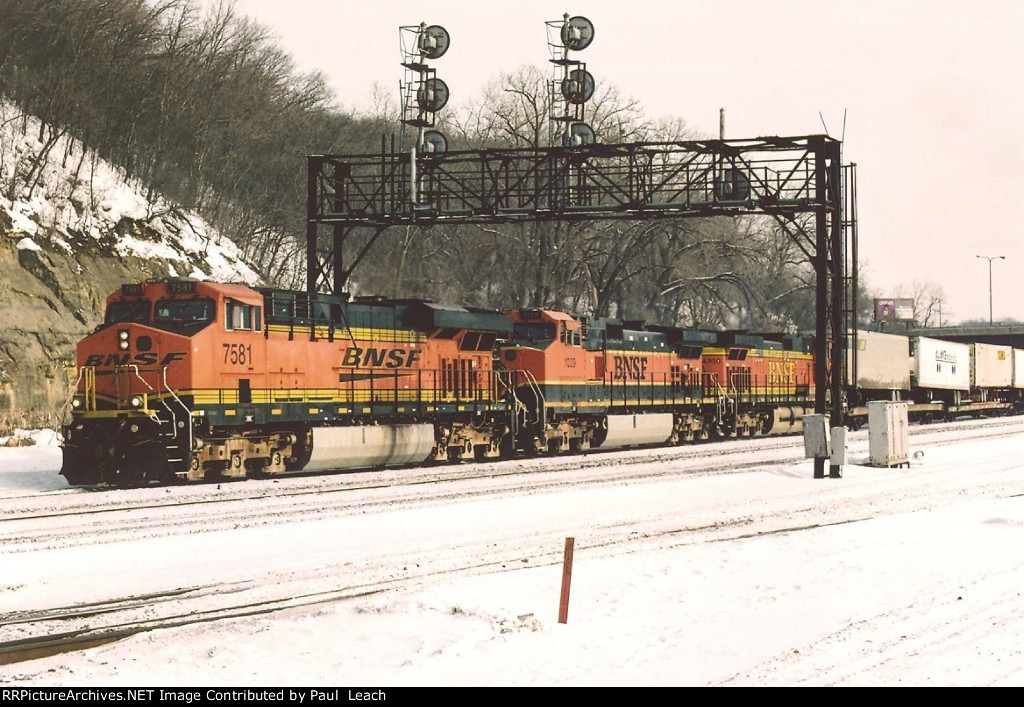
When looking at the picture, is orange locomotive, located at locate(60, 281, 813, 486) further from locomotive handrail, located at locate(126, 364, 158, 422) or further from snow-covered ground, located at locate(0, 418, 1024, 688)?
snow-covered ground, located at locate(0, 418, 1024, 688)

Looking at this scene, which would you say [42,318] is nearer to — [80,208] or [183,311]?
[80,208]

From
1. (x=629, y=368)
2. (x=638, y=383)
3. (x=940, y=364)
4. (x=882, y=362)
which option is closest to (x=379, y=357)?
(x=629, y=368)

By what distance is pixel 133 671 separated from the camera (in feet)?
34.0

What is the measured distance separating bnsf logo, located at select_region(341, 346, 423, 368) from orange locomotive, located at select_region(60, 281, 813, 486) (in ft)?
0.12

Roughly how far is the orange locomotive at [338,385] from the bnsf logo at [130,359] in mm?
27

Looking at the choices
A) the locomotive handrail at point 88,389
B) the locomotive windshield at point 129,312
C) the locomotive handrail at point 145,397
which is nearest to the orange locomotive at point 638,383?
the locomotive windshield at point 129,312

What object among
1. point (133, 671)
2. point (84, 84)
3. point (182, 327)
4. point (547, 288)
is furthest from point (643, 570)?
point (547, 288)

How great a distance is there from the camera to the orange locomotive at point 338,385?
79.8 feet

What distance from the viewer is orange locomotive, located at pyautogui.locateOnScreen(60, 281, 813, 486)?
24.3 m

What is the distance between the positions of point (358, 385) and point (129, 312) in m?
5.73

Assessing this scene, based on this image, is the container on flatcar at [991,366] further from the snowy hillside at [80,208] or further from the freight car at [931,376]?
the snowy hillside at [80,208]

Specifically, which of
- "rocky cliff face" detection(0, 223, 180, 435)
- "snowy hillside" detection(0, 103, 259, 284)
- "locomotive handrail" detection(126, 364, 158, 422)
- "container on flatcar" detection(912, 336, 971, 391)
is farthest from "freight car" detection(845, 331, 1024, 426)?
"locomotive handrail" detection(126, 364, 158, 422)

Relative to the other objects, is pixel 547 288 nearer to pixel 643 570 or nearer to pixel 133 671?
pixel 643 570

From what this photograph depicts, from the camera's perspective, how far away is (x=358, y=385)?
29172 millimetres
